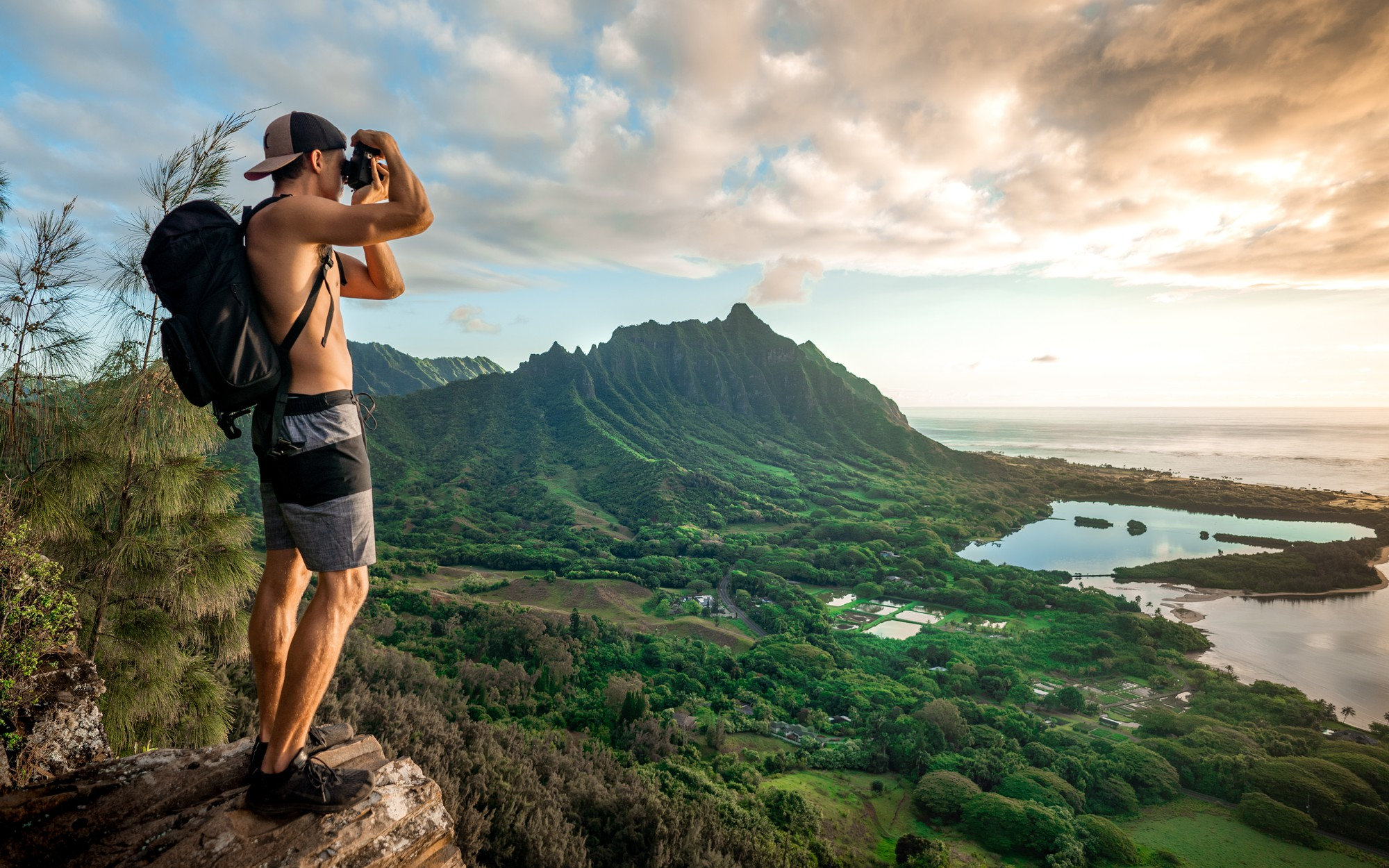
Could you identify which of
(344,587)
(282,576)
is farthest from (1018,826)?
(282,576)

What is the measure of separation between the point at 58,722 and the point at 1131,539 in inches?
3424

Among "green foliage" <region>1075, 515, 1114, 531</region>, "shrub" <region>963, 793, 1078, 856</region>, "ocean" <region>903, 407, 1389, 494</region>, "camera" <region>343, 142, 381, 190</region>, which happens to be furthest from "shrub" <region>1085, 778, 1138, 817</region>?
"ocean" <region>903, 407, 1389, 494</region>

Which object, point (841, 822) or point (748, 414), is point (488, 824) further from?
point (748, 414)

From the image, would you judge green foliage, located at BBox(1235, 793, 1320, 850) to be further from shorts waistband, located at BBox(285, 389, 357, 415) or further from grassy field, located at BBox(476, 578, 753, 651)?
shorts waistband, located at BBox(285, 389, 357, 415)

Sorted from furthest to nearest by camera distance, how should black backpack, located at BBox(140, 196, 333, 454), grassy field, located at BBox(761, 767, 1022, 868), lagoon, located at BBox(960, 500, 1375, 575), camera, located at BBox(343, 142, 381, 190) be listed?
lagoon, located at BBox(960, 500, 1375, 575) < grassy field, located at BBox(761, 767, 1022, 868) < camera, located at BBox(343, 142, 381, 190) < black backpack, located at BBox(140, 196, 333, 454)

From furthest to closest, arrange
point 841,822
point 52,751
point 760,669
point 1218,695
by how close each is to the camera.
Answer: point 760,669
point 1218,695
point 841,822
point 52,751

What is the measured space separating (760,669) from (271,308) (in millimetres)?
36166

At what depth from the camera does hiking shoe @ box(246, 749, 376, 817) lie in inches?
87.0

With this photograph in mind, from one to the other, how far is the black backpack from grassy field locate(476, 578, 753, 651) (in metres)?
38.4

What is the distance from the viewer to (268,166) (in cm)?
209

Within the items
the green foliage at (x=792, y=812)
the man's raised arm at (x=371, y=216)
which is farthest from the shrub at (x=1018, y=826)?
the man's raised arm at (x=371, y=216)

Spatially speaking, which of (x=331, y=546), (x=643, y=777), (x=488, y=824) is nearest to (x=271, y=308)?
(x=331, y=546)

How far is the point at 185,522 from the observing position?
6.14 m

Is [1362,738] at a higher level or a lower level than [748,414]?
lower
